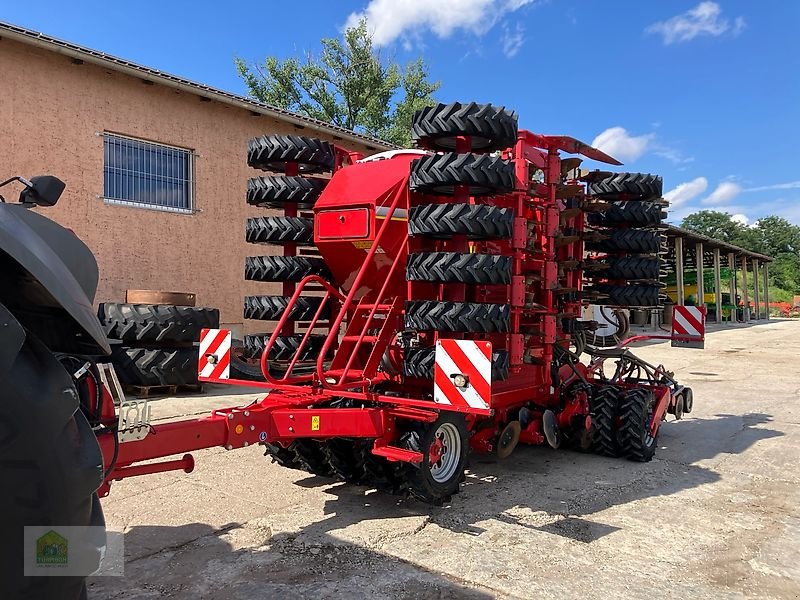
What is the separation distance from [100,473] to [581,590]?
2546mm

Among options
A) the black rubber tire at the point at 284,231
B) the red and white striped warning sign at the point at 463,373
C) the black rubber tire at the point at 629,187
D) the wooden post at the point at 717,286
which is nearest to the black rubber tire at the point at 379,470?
the red and white striped warning sign at the point at 463,373

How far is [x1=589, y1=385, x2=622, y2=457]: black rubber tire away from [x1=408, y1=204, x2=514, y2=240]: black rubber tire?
253 cm

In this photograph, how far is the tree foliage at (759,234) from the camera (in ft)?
258

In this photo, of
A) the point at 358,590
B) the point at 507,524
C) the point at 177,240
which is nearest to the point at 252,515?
the point at 358,590

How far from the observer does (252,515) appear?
14.1 feet

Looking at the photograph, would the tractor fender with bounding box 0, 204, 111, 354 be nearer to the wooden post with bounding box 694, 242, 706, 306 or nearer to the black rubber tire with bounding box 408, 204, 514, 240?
the black rubber tire with bounding box 408, 204, 514, 240

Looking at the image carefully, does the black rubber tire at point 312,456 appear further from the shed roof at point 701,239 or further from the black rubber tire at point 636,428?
the shed roof at point 701,239

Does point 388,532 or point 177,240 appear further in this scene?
point 177,240

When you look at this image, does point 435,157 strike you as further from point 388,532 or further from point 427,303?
point 388,532

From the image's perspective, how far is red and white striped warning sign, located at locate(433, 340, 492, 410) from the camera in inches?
159

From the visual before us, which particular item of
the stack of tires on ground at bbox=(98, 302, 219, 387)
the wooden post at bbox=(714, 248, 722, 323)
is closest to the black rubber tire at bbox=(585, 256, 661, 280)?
the stack of tires on ground at bbox=(98, 302, 219, 387)

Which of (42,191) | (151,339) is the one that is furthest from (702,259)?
(42,191)

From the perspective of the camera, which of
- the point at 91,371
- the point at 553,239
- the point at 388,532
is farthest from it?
the point at 553,239

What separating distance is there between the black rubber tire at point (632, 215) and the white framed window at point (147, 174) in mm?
7752
